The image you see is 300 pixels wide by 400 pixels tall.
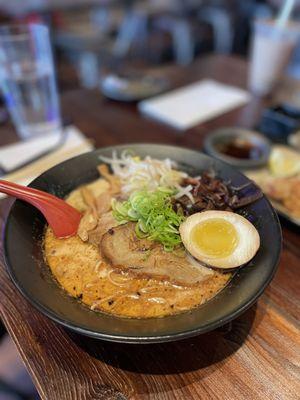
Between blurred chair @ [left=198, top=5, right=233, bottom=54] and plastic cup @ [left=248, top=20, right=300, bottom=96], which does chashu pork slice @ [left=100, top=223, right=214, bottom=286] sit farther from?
blurred chair @ [left=198, top=5, right=233, bottom=54]

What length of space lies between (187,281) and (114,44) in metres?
6.17

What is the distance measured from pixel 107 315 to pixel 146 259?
0.22 metres

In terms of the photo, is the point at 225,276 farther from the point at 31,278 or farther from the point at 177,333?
the point at 31,278

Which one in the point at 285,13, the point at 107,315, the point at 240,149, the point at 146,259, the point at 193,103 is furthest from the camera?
the point at 193,103

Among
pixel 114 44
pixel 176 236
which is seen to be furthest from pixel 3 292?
pixel 114 44

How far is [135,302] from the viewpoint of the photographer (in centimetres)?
96

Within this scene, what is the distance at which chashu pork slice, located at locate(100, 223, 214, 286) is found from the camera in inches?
40.0

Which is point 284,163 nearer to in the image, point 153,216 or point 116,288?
point 153,216

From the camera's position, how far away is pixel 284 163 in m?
1.83

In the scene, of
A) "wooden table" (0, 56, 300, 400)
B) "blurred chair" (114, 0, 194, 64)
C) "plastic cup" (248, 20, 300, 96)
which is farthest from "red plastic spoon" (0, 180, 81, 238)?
"blurred chair" (114, 0, 194, 64)

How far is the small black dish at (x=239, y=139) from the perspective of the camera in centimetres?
178

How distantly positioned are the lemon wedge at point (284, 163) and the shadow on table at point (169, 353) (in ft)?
3.38

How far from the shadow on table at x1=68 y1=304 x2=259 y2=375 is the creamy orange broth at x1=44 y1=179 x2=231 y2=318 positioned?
0.46ft

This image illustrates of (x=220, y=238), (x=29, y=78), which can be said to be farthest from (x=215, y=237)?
(x=29, y=78)
